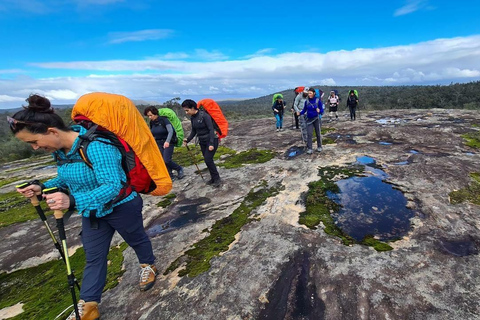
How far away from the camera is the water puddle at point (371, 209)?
4.35 m

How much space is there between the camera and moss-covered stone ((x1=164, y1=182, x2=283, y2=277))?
12.7 feet

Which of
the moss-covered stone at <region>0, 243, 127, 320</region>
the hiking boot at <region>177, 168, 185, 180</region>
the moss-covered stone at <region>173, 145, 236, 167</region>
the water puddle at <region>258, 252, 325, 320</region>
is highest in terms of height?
the moss-covered stone at <region>173, 145, 236, 167</region>

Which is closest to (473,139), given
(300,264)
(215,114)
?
(215,114)

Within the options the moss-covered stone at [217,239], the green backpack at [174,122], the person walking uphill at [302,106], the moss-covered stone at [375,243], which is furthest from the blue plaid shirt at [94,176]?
the person walking uphill at [302,106]

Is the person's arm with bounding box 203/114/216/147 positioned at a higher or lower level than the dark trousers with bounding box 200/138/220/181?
higher

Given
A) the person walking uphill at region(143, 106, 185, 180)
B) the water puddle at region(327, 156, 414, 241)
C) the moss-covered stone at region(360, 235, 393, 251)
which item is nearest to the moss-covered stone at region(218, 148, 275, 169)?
the person walking uphill at region(143, 106, 185, 180)

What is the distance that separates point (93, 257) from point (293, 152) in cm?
816

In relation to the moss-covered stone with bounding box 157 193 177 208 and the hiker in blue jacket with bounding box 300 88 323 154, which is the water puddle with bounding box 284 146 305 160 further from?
the moss-covered stone with bounding box 157 193 177 208

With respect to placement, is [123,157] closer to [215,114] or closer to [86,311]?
[86,311]

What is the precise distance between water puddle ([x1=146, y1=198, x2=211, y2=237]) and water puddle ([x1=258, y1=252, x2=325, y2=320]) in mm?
2732

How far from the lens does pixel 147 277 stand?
11.5 ft

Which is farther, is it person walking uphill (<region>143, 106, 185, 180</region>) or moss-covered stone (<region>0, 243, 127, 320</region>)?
person walking uphill (<region>143, 106, 185, 180</region>)

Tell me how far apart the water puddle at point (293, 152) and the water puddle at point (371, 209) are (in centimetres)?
303

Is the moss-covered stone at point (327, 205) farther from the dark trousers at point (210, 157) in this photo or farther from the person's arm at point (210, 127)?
the person's arm at point (210, 127)
